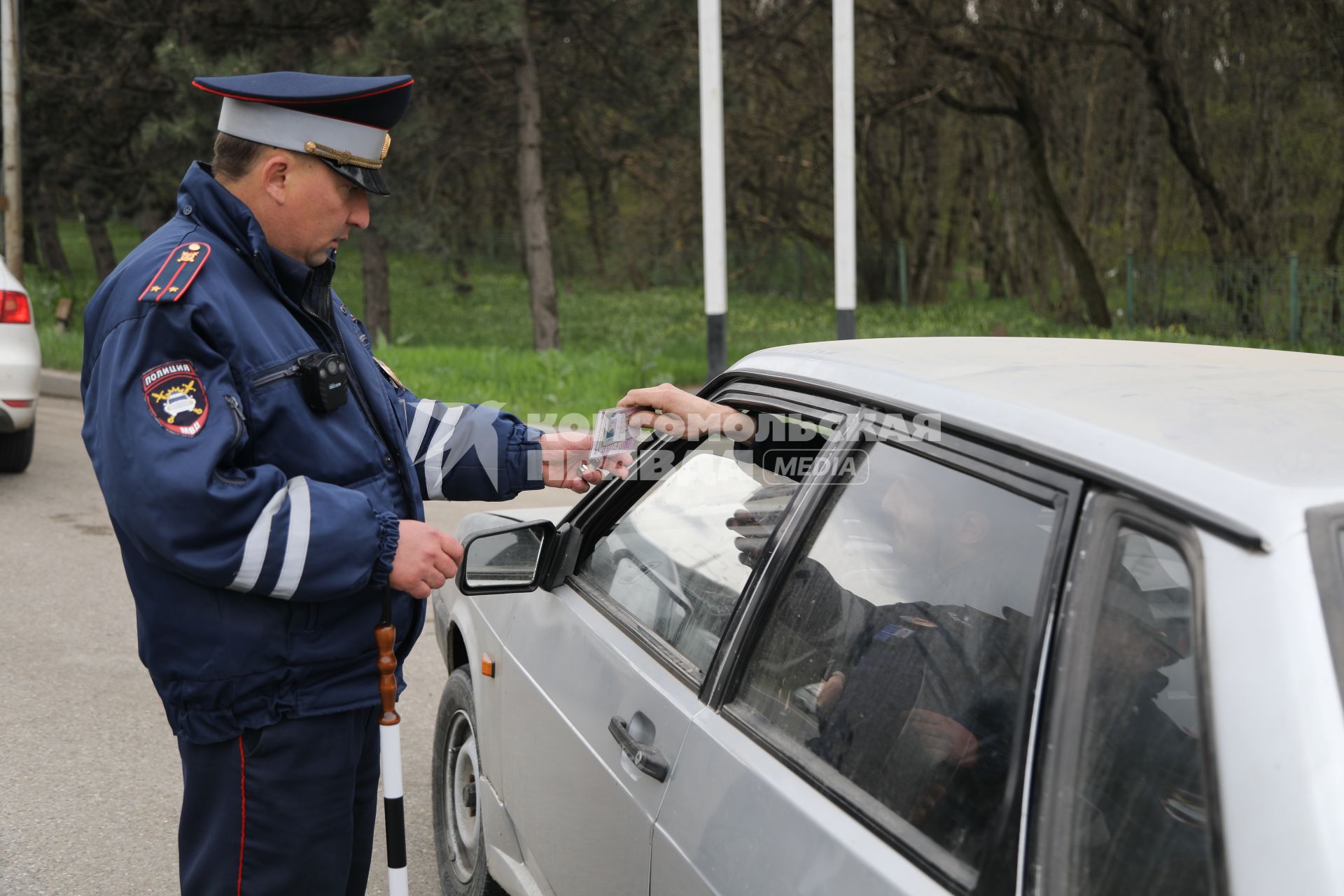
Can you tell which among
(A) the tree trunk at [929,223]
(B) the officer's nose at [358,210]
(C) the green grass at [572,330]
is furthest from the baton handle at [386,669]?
(A) the tree trunk at [929,223]

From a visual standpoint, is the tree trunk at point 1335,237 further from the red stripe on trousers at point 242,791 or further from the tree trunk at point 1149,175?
the red stripe on trousers at point 242,791

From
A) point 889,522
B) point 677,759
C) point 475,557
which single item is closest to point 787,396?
point 889,522

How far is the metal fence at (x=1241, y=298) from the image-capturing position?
1650 cm

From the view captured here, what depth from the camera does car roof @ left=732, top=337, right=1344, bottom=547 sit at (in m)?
1.31

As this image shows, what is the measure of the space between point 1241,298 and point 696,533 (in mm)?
17022

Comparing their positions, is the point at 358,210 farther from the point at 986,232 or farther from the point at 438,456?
the point at 986,232

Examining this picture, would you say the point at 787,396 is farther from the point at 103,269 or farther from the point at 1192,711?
the point at 103,269

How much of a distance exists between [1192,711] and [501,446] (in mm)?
1852

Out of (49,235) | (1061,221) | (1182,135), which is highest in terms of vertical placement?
(1182,135)

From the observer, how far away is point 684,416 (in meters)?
2.59

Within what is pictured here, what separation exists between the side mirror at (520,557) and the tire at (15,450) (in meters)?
6.89

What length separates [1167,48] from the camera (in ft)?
66.1

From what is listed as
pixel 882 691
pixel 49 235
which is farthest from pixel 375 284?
pixel 882 691

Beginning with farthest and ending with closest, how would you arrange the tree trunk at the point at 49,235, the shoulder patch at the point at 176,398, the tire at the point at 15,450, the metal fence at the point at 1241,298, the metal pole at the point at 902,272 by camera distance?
A: 1. the tree trunk at the point at 49,235
2. the metal pole at the point at 902,272
3. the metal fence at the point at 1241,298
4. the tire at the point at 15,450
5. the shoulder patch at the point at 176,398
